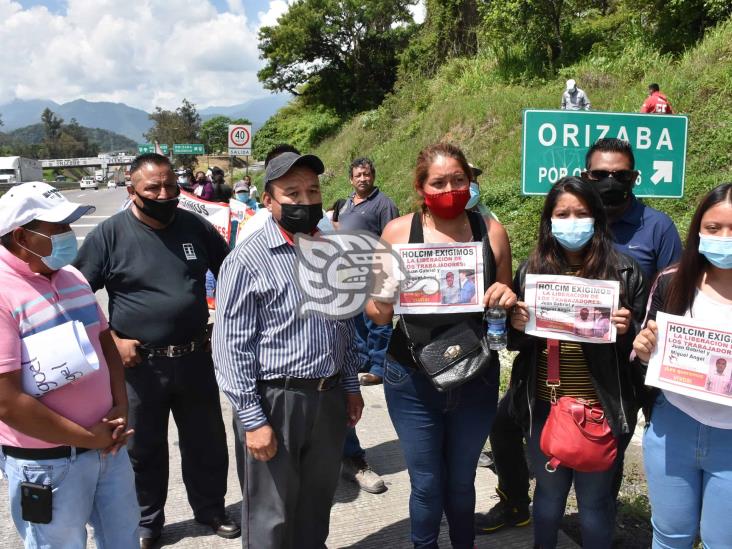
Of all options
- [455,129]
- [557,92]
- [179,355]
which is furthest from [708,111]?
[179,355]

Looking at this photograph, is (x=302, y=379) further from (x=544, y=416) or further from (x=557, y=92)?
(x=557, y=92)

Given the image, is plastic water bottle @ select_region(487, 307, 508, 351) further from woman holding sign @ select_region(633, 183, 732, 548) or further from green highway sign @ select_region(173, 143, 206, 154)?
green highway sign @ select_region(173, 143, 206, 154)

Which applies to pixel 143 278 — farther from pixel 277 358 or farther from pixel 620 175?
pixel 620 175

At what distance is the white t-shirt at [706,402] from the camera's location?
2053 mm

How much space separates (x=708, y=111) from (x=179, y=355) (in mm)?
10076

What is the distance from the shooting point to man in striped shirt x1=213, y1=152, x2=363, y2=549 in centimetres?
231

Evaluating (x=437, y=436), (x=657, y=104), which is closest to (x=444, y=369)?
(x=437, y=436)

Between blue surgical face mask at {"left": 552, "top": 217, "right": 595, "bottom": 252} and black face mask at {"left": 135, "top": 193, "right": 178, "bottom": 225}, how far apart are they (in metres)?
2.03

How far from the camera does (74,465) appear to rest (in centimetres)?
218

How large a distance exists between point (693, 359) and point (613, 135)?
79.0 inches

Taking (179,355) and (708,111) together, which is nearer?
(179,355)

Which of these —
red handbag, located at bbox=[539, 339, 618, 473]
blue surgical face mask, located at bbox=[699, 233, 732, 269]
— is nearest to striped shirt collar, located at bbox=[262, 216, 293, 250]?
red handbag, located at bbox=[539, 339, 618, 473]

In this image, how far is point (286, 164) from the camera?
7.63 ft

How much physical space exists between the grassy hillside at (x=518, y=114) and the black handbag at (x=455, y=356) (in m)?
6.35
